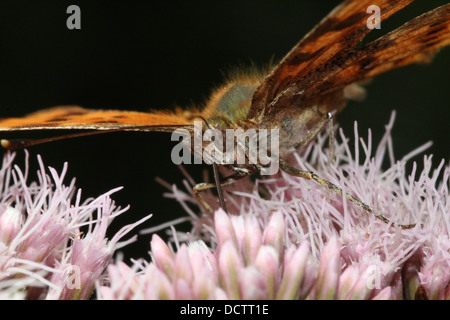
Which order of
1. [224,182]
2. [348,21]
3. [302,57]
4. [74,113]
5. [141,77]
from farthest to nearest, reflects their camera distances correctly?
[141,77] < [224,182] < [74,113] < [302,57] < [348,21]

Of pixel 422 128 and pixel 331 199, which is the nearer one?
pixel 331 199

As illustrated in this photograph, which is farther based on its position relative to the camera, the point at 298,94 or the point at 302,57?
the point at 298,94

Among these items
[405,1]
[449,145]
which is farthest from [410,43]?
[449,145]

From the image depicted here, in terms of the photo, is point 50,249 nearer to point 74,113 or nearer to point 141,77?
point 74,113

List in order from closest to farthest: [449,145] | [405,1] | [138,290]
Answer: [138,290]
[405,1]
[449,145]

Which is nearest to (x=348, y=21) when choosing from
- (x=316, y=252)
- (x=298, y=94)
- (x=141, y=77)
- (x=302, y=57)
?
(x=302, y=57)

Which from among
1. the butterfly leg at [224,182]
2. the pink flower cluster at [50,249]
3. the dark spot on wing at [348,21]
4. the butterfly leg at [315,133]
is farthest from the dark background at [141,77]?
the dark spot on wing at [348,21]

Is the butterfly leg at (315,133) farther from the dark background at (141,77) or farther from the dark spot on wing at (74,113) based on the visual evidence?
the dark background at (141,77)

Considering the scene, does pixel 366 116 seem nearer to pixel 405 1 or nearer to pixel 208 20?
pixel 208 20
